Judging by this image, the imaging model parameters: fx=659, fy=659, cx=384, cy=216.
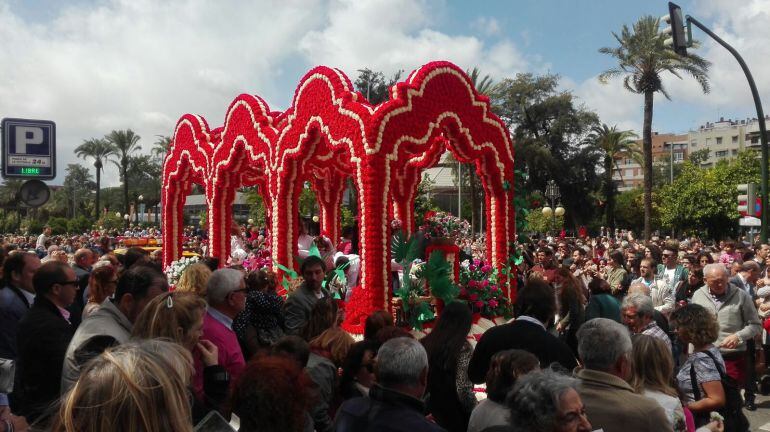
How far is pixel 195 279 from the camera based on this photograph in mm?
5188

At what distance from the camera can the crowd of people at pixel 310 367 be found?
173 cm

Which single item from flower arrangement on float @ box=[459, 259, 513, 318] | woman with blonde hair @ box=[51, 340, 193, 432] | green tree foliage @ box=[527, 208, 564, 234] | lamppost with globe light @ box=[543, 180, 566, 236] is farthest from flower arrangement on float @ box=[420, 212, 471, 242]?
green tree foliage @ box=[527, 208, 564, 234]

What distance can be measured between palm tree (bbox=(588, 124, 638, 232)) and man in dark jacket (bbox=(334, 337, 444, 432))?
148ft

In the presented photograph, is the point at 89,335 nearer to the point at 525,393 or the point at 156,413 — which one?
the point at 156,413

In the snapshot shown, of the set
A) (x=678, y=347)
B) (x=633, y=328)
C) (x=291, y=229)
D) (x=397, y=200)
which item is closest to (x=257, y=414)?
(x=633, y=328)

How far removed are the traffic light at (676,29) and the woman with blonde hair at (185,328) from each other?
10183 mm

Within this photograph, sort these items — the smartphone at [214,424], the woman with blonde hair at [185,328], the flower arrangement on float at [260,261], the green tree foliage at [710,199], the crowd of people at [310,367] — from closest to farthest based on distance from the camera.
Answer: the crowd of people at [310,367] < the smartphone at [214,424] < the woman with blonde hair at [185,328] < the flower arrangement on float at [260,261] < the green tree foliage at [710,199]

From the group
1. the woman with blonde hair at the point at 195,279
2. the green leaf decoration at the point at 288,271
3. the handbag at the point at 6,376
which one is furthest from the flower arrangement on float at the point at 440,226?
the handbag at the point at 6,376

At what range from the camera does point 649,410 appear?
10.0ft

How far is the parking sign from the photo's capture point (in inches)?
286

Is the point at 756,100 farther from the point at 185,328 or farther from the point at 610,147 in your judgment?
the point at 610,147

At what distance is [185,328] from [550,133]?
43.3 m

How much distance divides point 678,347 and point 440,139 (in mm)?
7141

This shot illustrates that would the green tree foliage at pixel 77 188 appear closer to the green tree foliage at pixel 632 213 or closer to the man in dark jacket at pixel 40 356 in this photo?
the green tree foliage at pixel 632 213
